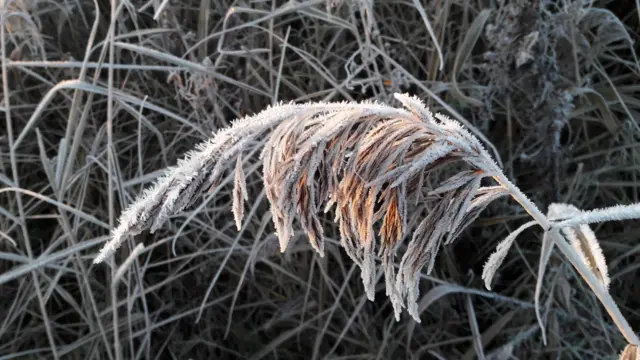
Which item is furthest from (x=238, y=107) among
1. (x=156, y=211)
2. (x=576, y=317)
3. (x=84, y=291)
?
(x=156, y=211)

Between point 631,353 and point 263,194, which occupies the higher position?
point 631,353

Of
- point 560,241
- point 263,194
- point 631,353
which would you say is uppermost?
point 560,241

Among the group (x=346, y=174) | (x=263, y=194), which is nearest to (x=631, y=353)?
(x=346, y=174)

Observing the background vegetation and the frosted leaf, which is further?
the background vegetation

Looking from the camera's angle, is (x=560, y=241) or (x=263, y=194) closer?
(x=560, y=241)

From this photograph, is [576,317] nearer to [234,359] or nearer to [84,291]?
[234,359]

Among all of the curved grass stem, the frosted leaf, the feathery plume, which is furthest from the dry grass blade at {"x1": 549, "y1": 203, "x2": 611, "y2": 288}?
the frosted leaf

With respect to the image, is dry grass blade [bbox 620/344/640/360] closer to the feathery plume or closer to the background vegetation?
the feathery plume

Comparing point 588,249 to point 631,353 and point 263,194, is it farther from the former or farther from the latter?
point 263,194
